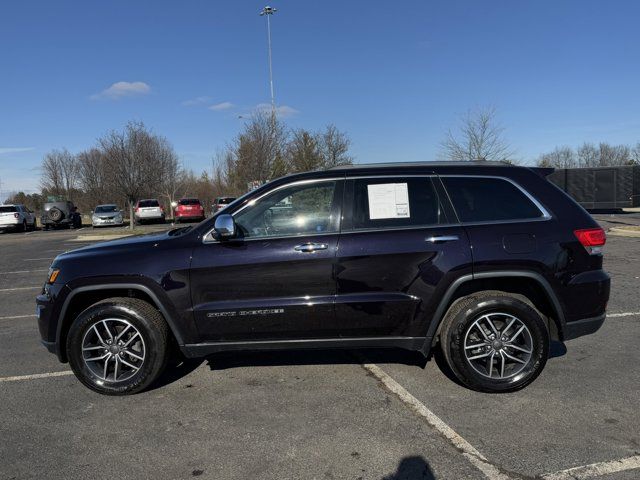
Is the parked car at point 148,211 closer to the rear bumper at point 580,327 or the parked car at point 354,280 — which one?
the parked car at point 354,280

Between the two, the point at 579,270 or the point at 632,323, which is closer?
the point at 579,270

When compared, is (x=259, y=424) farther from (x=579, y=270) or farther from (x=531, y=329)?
(x=579, y=270)

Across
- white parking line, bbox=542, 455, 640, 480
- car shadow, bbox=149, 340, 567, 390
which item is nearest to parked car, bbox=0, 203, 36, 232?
car shadow, bbox=149, 340, 567, 390

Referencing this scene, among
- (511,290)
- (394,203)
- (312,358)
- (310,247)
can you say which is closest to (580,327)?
(511,290)

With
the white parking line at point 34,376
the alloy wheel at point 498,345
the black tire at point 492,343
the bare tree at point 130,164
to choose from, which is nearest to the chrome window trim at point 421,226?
the black tire at point 492,343

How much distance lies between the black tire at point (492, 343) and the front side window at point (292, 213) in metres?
1.29

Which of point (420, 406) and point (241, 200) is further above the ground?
point (241, 200)

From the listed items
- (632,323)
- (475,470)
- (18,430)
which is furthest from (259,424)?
(632,323)

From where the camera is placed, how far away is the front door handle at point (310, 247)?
403cm

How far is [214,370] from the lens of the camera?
4.81 m

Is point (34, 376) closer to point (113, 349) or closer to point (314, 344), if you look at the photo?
point (113, 349)

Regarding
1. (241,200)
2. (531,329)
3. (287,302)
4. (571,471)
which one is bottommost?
(571,471)

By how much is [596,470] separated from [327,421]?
5.73 feet

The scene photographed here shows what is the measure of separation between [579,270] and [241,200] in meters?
2.89
